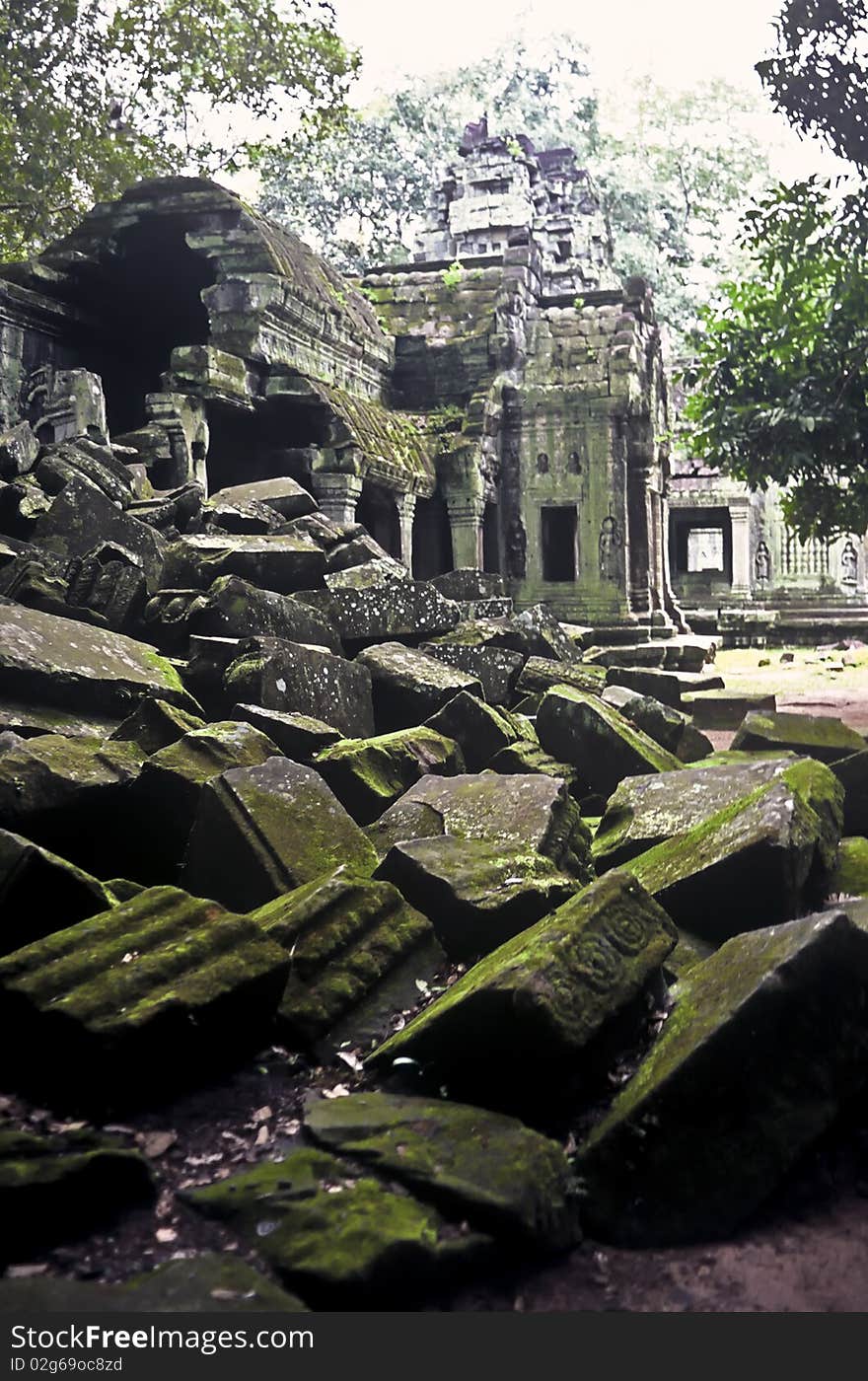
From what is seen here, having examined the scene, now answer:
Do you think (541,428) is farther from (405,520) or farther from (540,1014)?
(540,1014)

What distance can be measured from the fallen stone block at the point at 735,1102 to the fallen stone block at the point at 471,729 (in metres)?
2.83

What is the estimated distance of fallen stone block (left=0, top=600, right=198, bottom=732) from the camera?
4.29 m

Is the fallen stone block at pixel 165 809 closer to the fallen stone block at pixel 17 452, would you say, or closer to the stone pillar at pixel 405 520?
the fallen stone block at pixel 17 452

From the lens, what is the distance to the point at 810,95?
7367 mm

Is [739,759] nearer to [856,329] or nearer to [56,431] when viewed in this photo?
[856,329]

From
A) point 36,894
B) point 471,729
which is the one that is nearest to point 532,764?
point 471,729

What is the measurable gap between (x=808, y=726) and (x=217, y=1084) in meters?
3.94

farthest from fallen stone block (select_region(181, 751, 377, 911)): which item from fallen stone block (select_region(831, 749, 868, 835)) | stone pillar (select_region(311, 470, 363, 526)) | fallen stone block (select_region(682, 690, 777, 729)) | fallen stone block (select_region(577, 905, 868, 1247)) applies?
stone pillar (select_region(311, 470, 363, 526))

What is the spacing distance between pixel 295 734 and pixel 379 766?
38 cm

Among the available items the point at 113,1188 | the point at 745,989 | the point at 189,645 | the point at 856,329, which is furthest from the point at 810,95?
the point at 113,1188

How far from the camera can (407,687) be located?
537 cm

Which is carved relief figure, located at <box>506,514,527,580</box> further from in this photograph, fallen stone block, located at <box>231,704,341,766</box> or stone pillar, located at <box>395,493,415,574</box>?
fallen stone block, located at <box>231,704,341,766</box>

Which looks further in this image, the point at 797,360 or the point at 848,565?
the point at 848,565

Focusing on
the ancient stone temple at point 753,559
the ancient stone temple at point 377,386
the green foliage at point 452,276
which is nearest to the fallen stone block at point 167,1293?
the ancient stone temple at point 377,386
